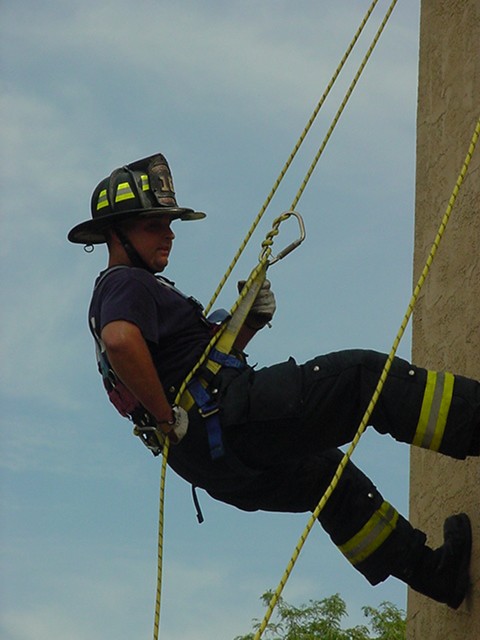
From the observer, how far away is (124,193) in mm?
5848

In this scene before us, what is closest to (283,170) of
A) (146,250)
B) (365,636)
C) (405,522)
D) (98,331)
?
(146,250)

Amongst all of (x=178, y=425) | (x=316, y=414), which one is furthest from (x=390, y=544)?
(x=178, y=425)

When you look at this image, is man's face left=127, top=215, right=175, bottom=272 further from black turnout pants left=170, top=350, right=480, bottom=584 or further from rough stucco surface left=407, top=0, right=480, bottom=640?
rough stucco surface left=407, top=0, right=480, bottom=640

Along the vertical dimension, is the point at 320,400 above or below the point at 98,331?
below

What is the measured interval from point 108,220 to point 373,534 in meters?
1.59

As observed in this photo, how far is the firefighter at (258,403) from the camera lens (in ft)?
17.5

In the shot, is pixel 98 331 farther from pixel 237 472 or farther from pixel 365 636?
pixel 365 636

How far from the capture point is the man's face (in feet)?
19.1

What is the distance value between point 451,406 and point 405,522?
0.88 metres

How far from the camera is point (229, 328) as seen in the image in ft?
18.5

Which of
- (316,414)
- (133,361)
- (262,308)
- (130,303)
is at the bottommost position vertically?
(316,414)

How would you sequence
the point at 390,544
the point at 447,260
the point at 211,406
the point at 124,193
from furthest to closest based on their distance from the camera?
the point at 447,260, the point at 390,544, the point at 124,193, the point at 211,406

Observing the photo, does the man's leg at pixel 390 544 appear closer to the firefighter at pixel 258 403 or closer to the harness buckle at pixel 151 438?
the firefighter at pixel 258 403

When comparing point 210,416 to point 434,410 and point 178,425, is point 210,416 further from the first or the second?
point 434,410
